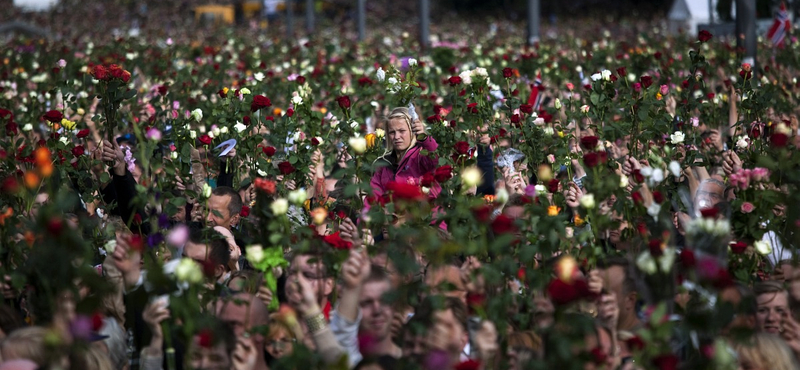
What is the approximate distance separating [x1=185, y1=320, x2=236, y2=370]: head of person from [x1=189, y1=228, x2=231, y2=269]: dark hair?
0.99m

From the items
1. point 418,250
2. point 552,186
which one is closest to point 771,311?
point 552,186

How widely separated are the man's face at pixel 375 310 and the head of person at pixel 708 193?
7.65ft

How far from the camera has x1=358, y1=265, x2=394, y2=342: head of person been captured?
11.8 feet

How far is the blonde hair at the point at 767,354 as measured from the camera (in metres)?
3.35

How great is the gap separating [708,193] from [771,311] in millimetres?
1703

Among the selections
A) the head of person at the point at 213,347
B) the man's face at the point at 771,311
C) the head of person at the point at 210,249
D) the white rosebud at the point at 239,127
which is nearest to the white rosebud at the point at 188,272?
the head of person at the point at 213,347

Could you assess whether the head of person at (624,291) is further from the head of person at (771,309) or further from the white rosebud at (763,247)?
the white rosebud at (763,247)

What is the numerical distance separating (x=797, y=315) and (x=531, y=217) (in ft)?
3.36

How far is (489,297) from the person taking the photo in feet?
12.2

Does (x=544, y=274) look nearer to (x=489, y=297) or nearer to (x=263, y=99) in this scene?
(x=489, y=297)

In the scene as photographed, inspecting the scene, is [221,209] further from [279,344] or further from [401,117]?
[279,344]

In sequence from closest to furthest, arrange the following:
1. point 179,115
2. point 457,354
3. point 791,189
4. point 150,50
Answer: point 457,354, point 791,189, point 179,115, point 150,50

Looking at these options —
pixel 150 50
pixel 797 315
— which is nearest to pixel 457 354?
pixel 797 315

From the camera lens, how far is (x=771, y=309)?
3.89 meters
